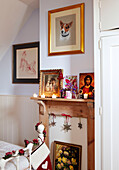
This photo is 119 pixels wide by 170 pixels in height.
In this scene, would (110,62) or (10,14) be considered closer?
(110,62)

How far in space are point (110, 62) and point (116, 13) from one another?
474 mm

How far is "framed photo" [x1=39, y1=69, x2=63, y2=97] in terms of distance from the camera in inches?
94.0

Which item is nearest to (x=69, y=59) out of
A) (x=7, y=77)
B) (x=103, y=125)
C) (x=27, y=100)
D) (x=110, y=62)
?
(x=110, y=62)

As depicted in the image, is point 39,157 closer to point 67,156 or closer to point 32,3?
point 67,156

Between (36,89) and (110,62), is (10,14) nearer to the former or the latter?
(36,89)

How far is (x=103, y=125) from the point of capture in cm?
186

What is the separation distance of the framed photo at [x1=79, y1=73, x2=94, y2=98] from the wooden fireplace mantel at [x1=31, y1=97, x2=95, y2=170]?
0.14 meters

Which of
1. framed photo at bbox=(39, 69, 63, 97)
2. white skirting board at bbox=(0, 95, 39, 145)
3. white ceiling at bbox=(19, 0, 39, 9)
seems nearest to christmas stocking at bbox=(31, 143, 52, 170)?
framed photo at bbox=(39, 69, 63, 97)

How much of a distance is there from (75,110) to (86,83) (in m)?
0.35

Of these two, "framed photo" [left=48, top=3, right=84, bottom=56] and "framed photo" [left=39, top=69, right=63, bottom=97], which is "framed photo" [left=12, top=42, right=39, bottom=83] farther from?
"framed photo" [left=48, top=3, right=84, bottom=56]

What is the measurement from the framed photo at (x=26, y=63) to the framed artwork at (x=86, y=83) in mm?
990

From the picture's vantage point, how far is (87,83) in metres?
2.20

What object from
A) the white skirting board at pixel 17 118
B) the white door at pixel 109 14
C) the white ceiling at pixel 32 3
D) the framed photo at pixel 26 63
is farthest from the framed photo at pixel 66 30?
the white skirting board at pixel 17 118

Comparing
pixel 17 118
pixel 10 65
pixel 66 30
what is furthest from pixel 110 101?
pixel 10 65
